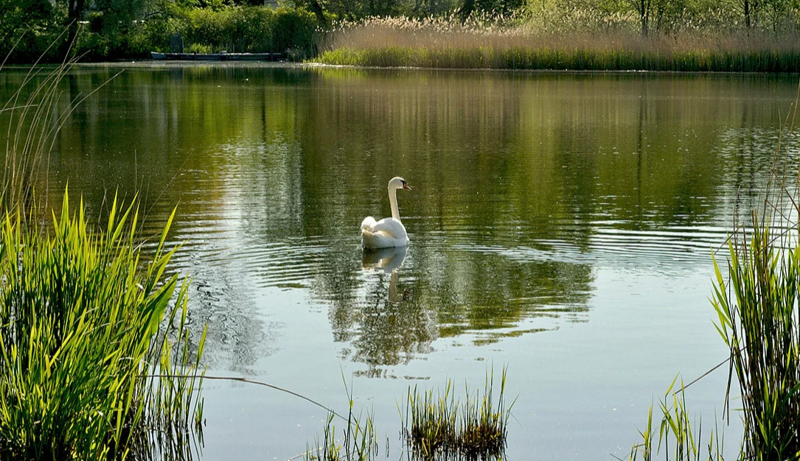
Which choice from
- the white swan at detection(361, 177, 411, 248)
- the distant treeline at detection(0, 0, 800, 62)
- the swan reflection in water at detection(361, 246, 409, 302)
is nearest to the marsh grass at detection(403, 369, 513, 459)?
the swan reflection in water at detection(361, 246, 409, 302)

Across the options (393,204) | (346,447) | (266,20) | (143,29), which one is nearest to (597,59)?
(266,20)

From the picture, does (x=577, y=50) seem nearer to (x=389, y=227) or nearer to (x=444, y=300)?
(x=389, y=227)

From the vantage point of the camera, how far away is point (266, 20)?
181 ft

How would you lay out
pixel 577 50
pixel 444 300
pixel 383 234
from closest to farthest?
pixel 444 300
pixel 383 234
pixel 577 50

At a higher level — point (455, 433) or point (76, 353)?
point (76, 353)

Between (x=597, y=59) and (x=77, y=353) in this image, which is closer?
(x=77, y=353)

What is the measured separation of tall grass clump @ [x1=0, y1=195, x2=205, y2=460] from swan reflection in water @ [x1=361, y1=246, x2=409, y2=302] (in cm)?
389

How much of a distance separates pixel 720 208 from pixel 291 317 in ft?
20.7

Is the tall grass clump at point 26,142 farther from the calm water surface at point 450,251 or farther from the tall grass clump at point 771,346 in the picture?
the tall grass clump at point 771,346

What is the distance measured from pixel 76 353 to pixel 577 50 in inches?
1402

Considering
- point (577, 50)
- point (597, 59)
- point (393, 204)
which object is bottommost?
point (393, 204)

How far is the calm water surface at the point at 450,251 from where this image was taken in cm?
573

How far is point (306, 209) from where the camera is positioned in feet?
38.8

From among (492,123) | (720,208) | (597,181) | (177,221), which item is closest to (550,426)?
(177,221)
